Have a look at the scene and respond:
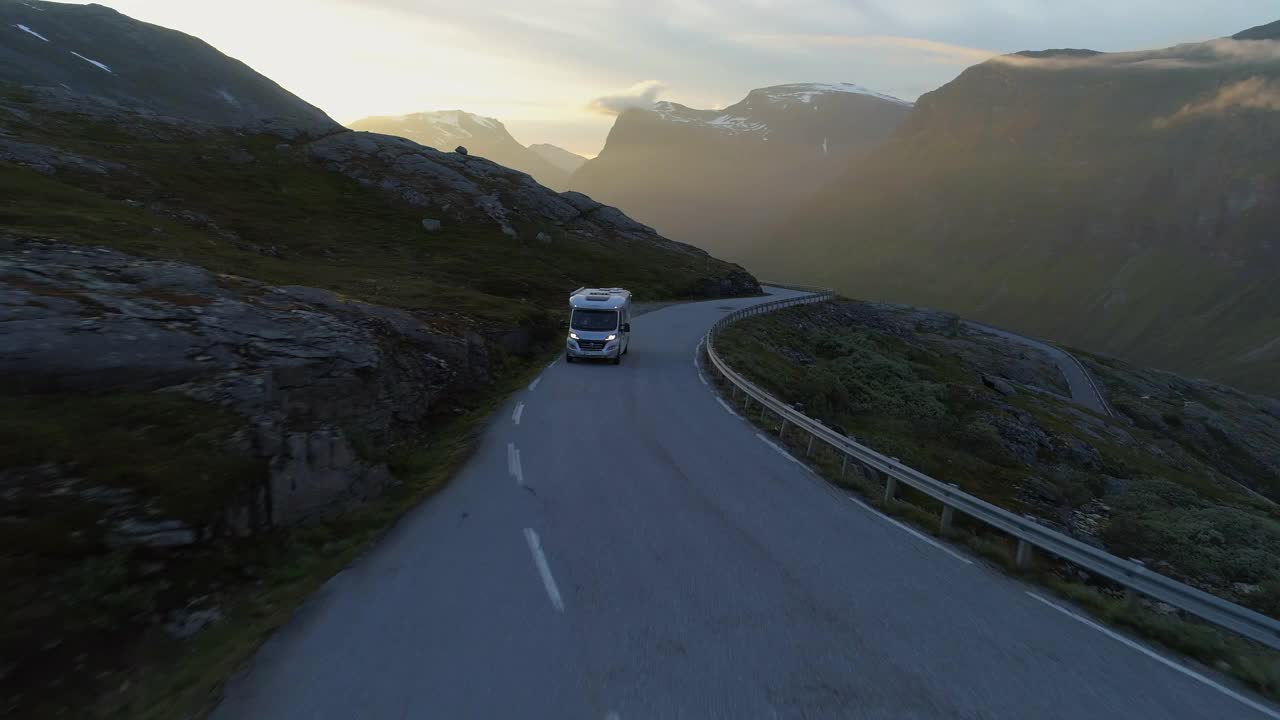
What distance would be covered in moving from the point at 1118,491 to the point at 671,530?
889 inches

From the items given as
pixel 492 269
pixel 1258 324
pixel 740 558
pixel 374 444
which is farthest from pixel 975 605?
pixel 1258 324

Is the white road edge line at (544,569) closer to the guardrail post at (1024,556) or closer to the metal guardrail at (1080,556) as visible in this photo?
the metal guardrail at (1080,556)

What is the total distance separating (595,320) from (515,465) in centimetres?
1274

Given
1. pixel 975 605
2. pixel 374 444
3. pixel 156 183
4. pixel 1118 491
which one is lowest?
pixel 1118 491

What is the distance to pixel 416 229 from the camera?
62781 mm

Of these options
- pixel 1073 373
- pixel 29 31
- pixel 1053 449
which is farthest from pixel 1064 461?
pixel 29 31

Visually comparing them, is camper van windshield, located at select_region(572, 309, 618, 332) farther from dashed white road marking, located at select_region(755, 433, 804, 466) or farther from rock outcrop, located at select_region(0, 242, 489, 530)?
dashed white road marking, located at select_region(755, 433, 804, 466)

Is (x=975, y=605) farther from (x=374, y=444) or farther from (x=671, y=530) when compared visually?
(x=374, y=444)

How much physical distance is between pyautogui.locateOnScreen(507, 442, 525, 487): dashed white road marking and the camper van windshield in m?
11.0

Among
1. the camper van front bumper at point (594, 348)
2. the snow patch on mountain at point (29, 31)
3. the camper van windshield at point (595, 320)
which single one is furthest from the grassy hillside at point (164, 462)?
the snow patch on mountain at point (29, 31)

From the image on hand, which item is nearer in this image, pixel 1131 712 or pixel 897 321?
pixel 1131 712

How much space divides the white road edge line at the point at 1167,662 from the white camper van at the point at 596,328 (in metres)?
17.7

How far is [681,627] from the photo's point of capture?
6430 mm

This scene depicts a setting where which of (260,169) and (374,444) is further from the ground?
(260,169)
